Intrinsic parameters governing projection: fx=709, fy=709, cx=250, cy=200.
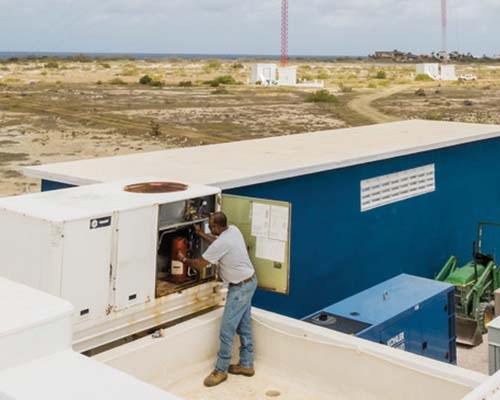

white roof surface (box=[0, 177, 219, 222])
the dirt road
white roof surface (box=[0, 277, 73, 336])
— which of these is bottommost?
white roof surface (box=[0, 277, 73, 336])

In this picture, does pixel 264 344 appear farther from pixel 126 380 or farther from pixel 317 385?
pixel 126 380

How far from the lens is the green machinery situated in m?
11.5

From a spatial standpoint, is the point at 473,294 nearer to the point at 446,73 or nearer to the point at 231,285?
the point at 231,285

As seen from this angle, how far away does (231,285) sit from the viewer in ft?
24.0

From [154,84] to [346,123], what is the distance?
34481 millimetres

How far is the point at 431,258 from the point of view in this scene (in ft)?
46.1

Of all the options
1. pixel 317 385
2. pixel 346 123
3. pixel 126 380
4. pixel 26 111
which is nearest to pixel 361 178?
pixel 317 385

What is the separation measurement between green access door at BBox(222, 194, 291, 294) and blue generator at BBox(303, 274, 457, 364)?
3.48ft

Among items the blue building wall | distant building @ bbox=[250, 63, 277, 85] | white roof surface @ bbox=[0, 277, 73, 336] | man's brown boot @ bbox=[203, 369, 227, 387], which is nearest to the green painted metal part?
the blue building wall

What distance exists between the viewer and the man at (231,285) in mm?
7160

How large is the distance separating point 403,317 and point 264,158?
12.6ft

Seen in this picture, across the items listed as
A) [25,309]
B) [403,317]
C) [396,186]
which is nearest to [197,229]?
[25,309]

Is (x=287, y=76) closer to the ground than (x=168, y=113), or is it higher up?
higher up

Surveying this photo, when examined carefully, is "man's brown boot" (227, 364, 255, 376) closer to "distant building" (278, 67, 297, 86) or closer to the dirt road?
the dirt road
